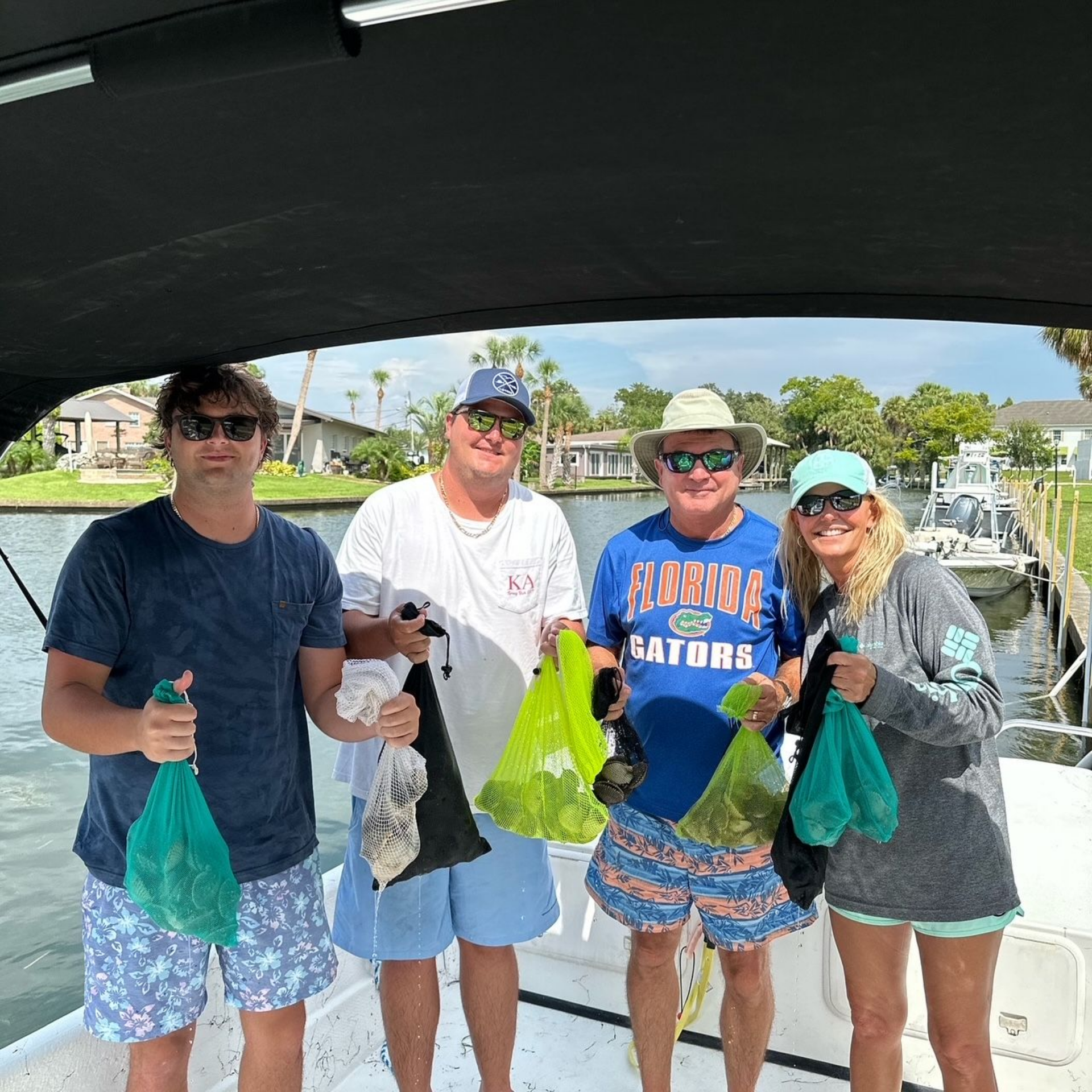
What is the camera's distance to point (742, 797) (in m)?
1.95

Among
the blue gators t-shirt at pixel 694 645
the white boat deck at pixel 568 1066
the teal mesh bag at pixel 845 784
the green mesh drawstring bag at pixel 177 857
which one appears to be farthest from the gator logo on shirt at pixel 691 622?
the white boat deck at pixel 568 1066

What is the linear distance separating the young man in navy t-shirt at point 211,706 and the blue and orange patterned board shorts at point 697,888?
71 centimetres

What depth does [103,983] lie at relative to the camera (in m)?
1.64

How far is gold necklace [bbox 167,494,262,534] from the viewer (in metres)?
1.72

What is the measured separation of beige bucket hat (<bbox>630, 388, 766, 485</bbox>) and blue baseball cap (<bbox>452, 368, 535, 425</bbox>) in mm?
317

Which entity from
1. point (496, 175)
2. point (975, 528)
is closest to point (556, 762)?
point (496, 175)

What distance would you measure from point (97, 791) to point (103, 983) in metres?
0.36

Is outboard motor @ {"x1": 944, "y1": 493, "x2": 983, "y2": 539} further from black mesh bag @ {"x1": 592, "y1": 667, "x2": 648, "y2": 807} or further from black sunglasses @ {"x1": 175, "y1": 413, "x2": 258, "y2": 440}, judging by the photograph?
black sunglasses @ {"x1": 175, "y1": 413, "x2": 258, "y2": 440}

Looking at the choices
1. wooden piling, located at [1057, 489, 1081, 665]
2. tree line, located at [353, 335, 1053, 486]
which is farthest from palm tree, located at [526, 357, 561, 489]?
wooden piling, located at [1057, 489, 1081, 665]

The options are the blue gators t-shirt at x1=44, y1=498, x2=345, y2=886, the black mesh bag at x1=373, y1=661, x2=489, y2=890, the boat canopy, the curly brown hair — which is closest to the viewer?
the boat canopy

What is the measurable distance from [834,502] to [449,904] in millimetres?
1314

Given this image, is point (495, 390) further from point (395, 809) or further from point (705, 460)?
point (395, 809)

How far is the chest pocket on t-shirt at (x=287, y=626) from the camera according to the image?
1754 mm

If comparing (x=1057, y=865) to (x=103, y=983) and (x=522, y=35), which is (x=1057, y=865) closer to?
(x=103, y=983)
